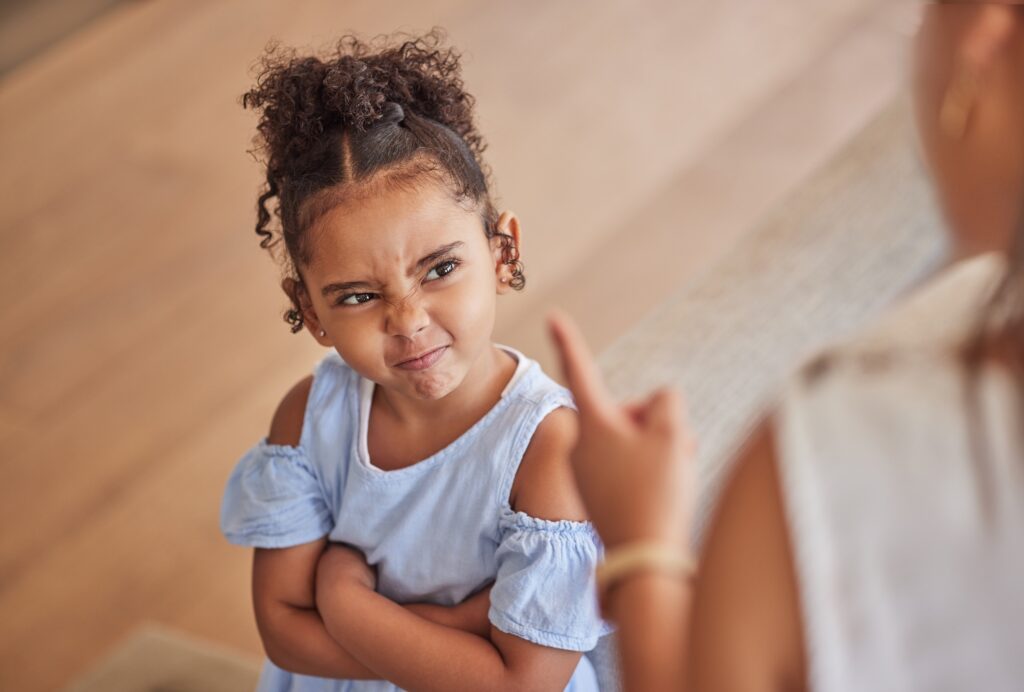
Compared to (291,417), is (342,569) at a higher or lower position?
lower

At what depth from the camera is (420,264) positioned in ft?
3.63

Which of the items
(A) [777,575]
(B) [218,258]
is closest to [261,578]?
(A) [777,575]

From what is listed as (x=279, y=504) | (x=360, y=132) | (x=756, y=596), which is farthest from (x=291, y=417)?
(x=756, y=596)

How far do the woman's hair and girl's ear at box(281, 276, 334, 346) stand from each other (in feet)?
0.04

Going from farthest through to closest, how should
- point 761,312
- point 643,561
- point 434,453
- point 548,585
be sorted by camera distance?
point 761,312, point 434,453, point 548,585, point 643,561

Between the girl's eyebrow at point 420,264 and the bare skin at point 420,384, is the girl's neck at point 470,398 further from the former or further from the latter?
the girl's eyebrow at point 420,264

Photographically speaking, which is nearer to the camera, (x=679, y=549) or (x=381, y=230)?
(x=679, y=549)

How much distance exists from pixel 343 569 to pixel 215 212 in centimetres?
207

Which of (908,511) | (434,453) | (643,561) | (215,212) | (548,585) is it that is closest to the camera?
(908,511)

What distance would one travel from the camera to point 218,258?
2977 millimetres

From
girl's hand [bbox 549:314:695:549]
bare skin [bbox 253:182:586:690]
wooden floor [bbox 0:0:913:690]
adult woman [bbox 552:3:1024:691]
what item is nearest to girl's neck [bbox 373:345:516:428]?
bare skin [bbox 253:182:586:690]

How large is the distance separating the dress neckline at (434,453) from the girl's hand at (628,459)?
1.01ft

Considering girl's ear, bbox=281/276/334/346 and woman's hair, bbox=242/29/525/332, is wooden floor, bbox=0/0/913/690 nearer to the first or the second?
girl's ear, bbox=281/276/334/346

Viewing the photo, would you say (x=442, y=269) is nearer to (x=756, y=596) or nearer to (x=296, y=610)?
(x=296, y=610)
